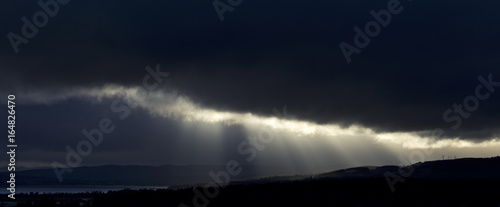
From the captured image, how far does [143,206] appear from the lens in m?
160

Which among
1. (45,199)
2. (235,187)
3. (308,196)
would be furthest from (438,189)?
(45,199)

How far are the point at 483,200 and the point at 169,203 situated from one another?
75.8 meters

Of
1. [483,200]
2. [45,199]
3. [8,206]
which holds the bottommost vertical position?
[483,200]

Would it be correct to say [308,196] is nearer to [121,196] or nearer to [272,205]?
[272,205]

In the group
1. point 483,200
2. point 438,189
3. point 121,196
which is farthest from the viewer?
point 121,196

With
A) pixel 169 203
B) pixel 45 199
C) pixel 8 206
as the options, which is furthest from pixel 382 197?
pixel 8 206

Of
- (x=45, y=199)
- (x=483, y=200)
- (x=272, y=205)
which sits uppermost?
(x=45, y=199)

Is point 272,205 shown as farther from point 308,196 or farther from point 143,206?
point 143,206

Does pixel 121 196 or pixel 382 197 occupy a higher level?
pixel 121 196

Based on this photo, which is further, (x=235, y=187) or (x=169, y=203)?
(x=235, y=187)

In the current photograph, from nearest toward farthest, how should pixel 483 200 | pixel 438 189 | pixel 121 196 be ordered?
pixel 483 200 → pixel 438 189 → pixel 121 196

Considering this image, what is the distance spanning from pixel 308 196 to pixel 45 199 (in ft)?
210

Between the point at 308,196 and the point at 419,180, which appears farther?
the point at 419,180

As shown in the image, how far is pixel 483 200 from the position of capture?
5979 inches
